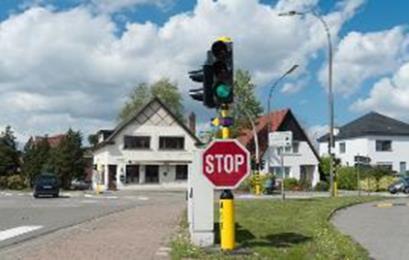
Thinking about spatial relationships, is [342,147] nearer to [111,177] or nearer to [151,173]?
[151,173]

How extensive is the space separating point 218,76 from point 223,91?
262 millimetres

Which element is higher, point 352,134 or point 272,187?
point 352,134

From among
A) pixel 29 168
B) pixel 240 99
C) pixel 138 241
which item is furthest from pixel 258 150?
pixel 138 241

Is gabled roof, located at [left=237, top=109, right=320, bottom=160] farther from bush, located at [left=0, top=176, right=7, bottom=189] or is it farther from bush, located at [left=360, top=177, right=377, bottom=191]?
bush, located at [left=0, top=176, right=7, bottom=189]

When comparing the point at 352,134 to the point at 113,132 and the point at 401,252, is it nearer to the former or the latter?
the point at 113,132

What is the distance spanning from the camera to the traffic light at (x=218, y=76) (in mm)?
12539

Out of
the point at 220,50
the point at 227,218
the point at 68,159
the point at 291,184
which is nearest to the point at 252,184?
the point at 291,184

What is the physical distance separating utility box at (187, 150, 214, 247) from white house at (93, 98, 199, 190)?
183 ft

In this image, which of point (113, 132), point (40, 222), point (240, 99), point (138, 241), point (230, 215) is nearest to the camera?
point (230, 215)

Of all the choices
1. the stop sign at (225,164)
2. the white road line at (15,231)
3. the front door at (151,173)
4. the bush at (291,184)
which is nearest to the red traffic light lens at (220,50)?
the stop sign at (225,164)

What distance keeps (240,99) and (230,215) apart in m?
72.9

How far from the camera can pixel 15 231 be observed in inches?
764

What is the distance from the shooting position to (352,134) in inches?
3484

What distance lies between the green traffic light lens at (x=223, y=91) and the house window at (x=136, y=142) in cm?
5958
